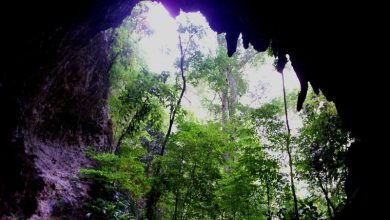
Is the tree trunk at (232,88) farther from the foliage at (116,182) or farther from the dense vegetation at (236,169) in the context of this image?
the foliage at (116,182)

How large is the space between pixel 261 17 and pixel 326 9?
179 centimetres

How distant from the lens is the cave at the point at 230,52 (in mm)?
4883

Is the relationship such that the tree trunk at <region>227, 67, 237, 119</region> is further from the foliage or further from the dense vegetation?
the foliage

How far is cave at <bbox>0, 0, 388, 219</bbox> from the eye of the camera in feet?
16.0

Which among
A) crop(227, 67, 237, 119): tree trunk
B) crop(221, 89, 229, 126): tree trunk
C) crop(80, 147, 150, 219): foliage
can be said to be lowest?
crop(80, 147, 150, 219): foliage

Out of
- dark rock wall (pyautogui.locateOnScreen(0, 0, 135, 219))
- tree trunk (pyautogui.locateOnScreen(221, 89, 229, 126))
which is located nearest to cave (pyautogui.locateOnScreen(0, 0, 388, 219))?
dark rock wall (pyautogui.locateOnScreen(0, 0, 135, 219))

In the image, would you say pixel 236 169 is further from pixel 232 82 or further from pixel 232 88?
pixel 232 82

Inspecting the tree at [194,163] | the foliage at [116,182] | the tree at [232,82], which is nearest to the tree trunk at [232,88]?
the tree at [232,82]

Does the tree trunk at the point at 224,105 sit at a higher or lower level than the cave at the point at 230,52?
higher

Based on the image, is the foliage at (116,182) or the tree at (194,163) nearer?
the foliage at (116,182)

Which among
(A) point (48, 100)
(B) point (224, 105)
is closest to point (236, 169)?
(A) point (48, 100)

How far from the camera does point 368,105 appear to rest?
5.14m

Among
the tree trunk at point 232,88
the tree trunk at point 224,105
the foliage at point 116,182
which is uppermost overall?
the tree trunk at point 232,88

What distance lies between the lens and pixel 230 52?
25.6 feet
